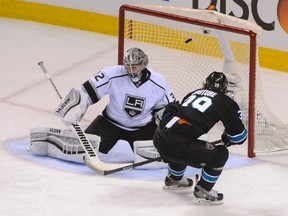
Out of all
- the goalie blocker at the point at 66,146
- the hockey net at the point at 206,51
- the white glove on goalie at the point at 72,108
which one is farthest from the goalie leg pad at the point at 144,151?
the hockey net at the point at 206,51

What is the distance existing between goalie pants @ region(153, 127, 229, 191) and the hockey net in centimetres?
78

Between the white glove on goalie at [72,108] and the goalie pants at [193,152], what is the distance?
663 mm

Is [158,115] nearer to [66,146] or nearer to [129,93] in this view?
[129,93]

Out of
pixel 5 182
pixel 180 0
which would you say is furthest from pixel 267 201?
pixel 180 0

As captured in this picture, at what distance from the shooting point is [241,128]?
210 inches

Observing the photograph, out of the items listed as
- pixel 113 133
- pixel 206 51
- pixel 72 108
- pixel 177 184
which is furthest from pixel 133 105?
pixel 206 51

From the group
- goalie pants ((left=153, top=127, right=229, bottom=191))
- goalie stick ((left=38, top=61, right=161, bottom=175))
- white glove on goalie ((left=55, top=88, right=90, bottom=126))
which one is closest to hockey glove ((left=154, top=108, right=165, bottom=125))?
goalie stick ((left=38, top=61, right=161, bottom=175))

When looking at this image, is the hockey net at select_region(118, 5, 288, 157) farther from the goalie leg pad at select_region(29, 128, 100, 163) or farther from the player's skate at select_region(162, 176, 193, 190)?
the goalie leg pad at select_region(29, 128, 100, 163)

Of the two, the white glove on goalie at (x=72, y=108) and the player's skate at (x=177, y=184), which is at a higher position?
the white glove on goalie at (x=72, y=108)

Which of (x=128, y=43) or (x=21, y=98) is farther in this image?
(x=21, y=98)

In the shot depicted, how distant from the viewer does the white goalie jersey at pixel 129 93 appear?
602cm

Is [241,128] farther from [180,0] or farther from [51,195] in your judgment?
[180,0]

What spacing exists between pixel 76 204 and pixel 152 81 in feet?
3.16

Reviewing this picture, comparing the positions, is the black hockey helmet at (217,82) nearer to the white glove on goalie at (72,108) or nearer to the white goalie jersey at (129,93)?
the white goalie jersey at (129,93)
